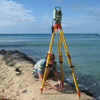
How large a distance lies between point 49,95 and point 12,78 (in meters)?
2.25

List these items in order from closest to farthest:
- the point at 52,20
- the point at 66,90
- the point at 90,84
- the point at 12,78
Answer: the point at 52,20
the point at 66,90
the point at 12,78
the point at 90,84

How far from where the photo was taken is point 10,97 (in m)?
4.08

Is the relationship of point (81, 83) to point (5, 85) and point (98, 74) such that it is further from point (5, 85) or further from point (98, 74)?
point (5, 85)

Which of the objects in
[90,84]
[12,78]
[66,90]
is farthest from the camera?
[90,84]

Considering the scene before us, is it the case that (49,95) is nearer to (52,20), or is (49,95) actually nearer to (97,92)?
(52,20)

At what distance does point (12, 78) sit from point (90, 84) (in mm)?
3985

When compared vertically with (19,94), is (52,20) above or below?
above

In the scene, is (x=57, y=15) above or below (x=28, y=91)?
above

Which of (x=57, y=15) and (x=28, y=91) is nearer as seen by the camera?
(x=57, y=15)

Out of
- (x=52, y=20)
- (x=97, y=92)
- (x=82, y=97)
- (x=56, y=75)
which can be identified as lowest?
(x=97, y=92)

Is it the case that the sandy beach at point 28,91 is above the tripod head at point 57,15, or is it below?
below

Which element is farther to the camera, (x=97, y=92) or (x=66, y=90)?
(x=97, y=92)

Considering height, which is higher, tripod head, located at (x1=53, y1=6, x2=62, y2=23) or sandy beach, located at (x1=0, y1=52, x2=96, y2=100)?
tripod head, located at (x1=53, y1=6, x2=62, y2=23)

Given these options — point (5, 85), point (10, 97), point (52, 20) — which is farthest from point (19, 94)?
point (52, 20)
